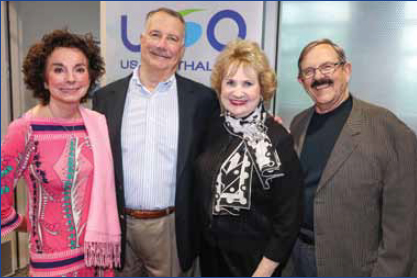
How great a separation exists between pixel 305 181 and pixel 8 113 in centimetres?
271

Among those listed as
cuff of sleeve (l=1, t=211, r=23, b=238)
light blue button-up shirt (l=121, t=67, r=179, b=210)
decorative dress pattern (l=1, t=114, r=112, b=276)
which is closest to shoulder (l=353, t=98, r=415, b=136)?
light blue button-up shirt (l=121, t=67, r=179, b=210)

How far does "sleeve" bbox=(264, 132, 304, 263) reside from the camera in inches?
59.2

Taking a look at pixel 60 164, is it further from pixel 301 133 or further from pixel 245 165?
pixel 301 133

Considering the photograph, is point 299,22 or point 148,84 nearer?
point 148,84

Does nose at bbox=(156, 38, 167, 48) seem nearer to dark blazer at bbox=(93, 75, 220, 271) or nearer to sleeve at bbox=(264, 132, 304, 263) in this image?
dark blazer at bbox=(93, 75, 220, 271)

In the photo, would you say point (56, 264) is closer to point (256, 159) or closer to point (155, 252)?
point (155, 252)

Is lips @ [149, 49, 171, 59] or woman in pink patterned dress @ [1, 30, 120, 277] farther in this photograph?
lips @ [149, 49, 171, 59]

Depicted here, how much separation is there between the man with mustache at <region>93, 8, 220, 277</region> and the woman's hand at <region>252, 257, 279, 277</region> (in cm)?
43

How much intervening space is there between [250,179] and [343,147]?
0.46 m

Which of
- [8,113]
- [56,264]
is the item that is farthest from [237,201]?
[8,113]

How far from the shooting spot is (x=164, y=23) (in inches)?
71.6

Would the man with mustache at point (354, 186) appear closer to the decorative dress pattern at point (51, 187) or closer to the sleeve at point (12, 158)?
the decorative dress pattern at point (51, 187)

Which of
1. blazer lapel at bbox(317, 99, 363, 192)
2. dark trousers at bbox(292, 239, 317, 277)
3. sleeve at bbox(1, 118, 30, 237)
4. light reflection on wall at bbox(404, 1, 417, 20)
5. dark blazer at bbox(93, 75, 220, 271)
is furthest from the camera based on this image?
light reflection on wall at bbox(404, 1, 417, 20)

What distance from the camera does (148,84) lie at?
1880 millimetres
